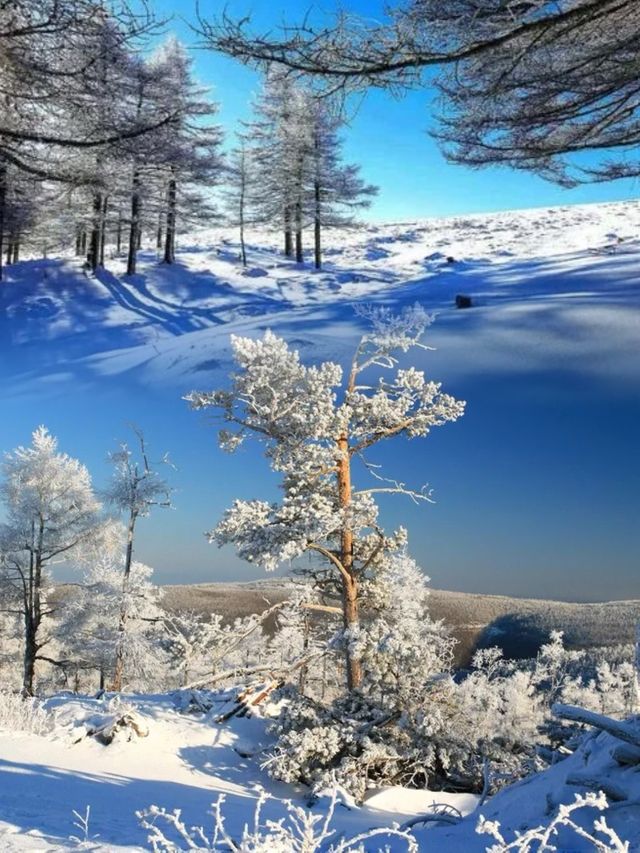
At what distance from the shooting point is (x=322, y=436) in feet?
25.2

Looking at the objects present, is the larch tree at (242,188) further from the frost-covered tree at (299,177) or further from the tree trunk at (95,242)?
the tree trunk at (95,242)

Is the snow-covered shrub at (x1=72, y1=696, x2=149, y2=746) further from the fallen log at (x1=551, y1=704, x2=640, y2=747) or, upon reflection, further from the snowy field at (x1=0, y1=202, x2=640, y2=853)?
the fallen log at (x1=551, y1=704, x2=640, y2=747)

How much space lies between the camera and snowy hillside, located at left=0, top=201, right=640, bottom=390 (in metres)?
9.72

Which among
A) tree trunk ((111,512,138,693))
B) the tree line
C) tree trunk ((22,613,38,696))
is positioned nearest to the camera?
the tree line

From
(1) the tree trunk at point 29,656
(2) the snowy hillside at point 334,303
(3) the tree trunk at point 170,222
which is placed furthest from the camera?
(3) the tree trunk at point 170,222

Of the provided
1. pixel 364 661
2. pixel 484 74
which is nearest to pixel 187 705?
pixel 364 661

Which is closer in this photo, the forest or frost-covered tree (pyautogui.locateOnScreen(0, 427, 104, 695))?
the forest

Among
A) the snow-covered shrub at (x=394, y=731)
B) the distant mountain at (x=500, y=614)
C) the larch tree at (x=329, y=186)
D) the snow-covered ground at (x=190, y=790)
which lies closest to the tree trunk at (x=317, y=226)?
the larch tree at (x=329, y=186)

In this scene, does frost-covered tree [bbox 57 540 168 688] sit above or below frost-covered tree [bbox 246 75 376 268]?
below

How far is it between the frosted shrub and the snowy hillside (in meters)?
4.87

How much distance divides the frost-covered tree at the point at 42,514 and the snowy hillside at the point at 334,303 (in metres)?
1.78

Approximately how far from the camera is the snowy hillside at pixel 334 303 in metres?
9.72

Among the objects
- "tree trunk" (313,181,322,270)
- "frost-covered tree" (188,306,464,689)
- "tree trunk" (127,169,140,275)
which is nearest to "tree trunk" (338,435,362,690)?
"frost-covered tree" (188,306,464,689)

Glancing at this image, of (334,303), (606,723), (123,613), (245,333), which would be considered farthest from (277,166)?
(606,723)
